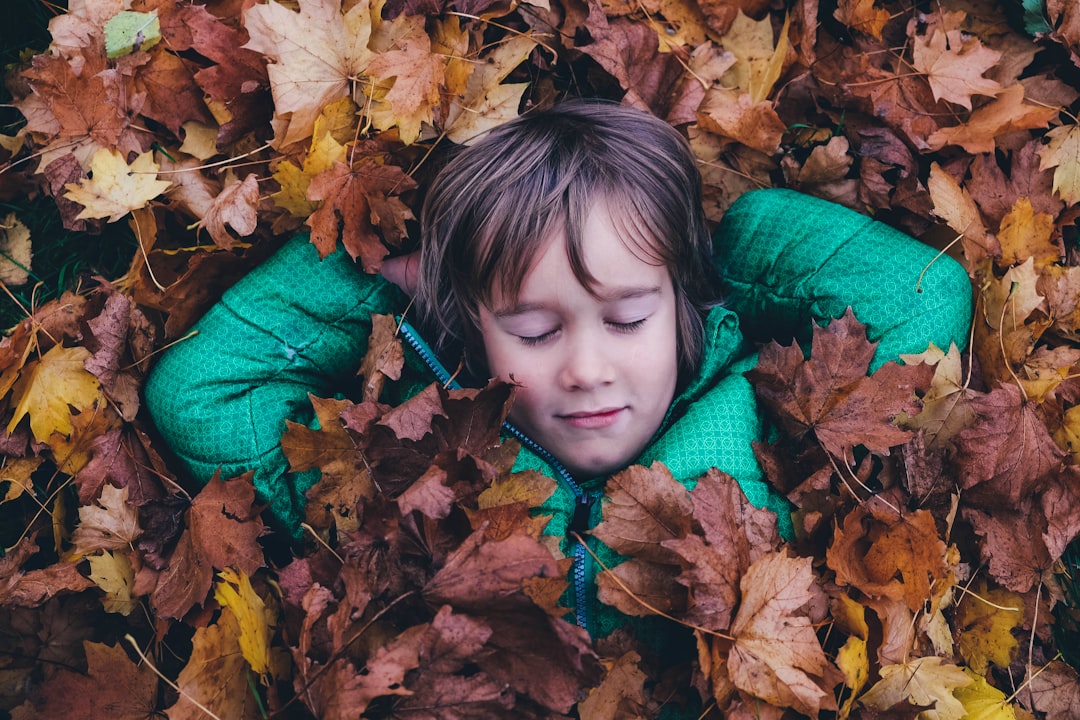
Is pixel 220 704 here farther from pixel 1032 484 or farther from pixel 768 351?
pixel 1032 484

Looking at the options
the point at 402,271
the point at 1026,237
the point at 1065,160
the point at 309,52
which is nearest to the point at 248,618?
the point at 402,271

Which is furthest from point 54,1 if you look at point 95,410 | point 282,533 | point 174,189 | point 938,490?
point 938,490

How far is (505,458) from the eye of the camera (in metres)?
2.04

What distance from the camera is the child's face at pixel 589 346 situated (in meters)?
2.06

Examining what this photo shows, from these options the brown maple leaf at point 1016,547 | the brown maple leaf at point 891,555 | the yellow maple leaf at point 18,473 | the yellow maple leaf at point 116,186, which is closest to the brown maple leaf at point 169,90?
the yellow maple leaf at point 116,186

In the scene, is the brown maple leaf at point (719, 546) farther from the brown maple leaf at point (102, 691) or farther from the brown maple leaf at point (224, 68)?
the brown maple leaf at point (224, 68)

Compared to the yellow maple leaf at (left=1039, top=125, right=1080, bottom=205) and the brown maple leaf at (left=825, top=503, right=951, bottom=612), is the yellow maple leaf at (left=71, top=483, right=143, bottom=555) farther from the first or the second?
the yellow maple leaf at (left=1039, top=125, right=1080, bottom=205)

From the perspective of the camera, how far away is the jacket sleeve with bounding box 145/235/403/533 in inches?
87.8

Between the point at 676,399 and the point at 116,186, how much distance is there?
1.64 meters

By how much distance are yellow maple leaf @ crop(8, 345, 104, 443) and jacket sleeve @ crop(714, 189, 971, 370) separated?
1781 mm

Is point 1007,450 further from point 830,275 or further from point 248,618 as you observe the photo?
point 248,618

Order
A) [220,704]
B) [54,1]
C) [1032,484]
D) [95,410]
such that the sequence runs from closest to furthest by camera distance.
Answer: [220,704], [1032,484], [95,410], [54,1]

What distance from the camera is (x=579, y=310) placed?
2055 mm

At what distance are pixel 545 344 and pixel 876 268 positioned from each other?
3.10 feet
